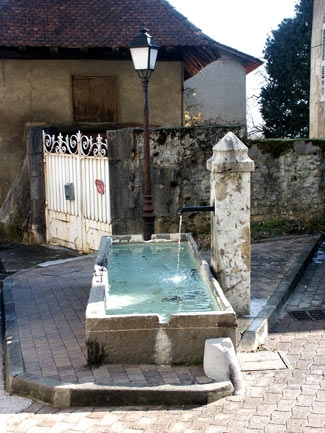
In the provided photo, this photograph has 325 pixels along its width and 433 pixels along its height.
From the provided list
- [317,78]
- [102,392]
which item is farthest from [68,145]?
[317,78]

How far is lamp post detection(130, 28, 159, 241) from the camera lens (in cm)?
850

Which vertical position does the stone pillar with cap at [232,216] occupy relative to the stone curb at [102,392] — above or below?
above

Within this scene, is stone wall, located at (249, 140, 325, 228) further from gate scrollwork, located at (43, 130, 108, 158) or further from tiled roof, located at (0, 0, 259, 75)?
tiled roof, located at (0, 0, 259, 75)

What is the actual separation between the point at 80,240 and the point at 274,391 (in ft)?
22.7

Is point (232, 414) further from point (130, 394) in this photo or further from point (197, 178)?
point (197, 178)

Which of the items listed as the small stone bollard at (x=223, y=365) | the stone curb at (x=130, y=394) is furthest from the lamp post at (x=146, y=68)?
the stone curb at (x=130, y=394)

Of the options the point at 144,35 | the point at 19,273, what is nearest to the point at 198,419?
the point at 19,273

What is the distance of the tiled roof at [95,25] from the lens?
42.2 ft

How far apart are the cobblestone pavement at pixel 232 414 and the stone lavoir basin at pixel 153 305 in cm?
56

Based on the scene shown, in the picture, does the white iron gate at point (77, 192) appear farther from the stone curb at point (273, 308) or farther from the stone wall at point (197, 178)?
the stone curb at point (273, 308)

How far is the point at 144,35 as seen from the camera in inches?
334

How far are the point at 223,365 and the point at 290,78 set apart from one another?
2126 cm

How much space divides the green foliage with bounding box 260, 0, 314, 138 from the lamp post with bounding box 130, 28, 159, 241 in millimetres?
16161

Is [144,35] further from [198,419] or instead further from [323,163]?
[198,419]
